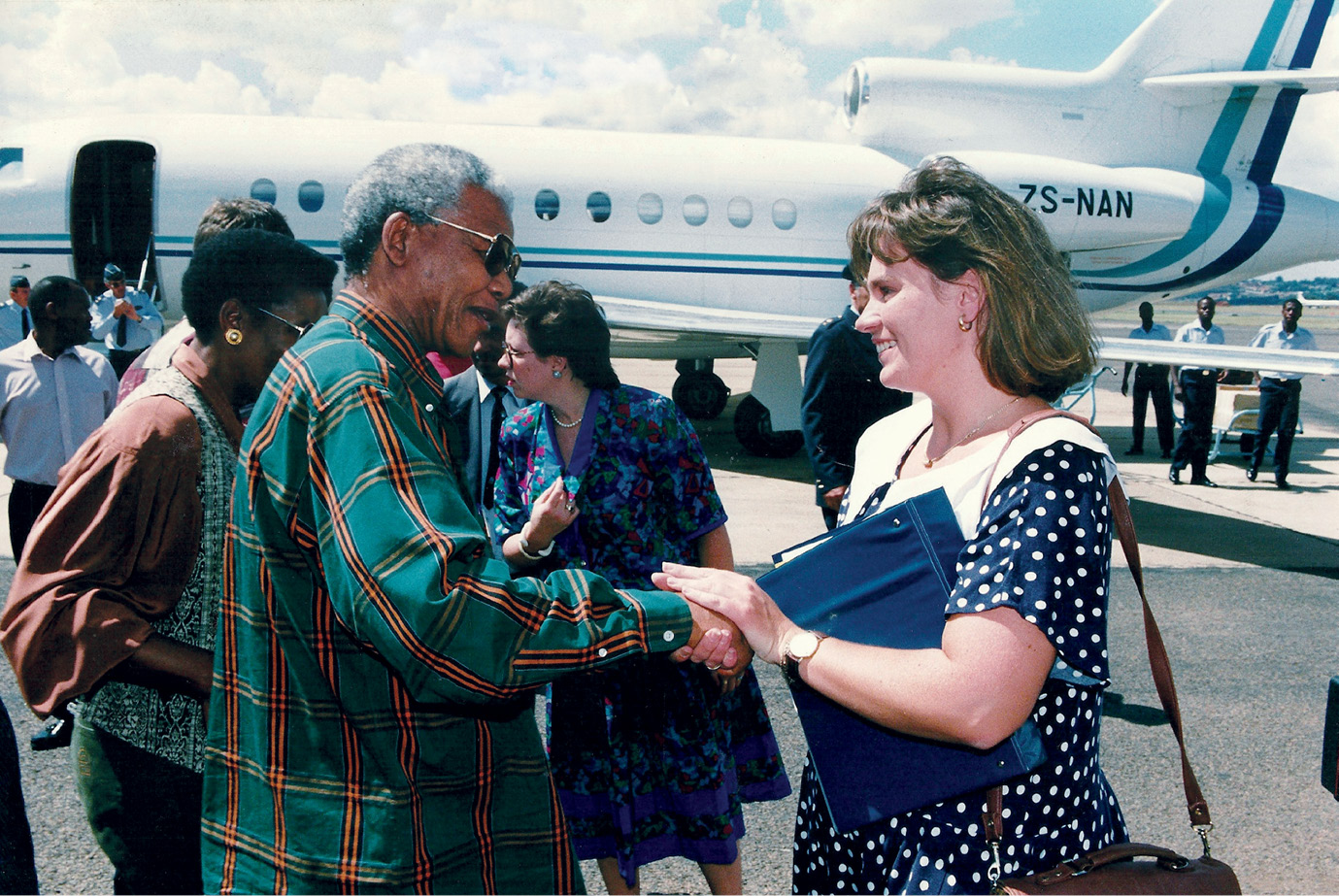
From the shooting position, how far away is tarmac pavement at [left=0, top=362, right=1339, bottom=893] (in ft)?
11.7

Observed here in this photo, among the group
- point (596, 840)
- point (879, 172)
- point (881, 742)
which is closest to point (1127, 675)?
point (596, 840)

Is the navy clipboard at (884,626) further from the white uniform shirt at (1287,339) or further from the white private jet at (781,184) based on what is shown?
the white uniform shirt at (1287,339)

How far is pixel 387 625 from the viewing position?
1.43 meters

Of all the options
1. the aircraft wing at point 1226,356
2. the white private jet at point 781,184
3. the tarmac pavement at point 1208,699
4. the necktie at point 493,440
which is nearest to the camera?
the tarmac pavement at point 1208,699

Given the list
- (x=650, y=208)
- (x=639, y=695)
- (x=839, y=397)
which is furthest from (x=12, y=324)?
(x=639, y=695)

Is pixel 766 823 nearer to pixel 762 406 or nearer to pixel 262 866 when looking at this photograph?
pixel 262 866

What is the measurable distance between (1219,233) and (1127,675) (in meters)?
11.0

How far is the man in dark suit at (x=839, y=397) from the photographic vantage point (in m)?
4.51

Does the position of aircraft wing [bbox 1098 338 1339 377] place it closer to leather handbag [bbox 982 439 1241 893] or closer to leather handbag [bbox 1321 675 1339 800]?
leather handbag [bbox 1321 675 1339 800]

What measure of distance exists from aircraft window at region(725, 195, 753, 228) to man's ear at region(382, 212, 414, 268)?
1087 centimetres

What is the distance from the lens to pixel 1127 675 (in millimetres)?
5352

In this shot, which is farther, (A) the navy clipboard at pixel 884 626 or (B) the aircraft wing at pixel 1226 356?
(B) the aircraft wing at pixel 1226 356

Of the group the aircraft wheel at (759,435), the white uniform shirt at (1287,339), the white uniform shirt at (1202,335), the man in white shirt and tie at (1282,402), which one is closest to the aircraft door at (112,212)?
the aircraft wheel at (759,435)

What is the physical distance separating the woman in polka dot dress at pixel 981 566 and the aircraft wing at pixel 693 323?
30.1ft
